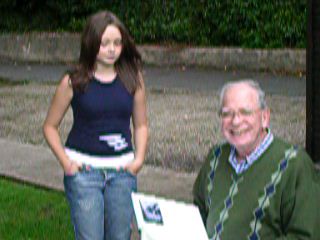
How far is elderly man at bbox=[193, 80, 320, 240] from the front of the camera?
8.99 ft

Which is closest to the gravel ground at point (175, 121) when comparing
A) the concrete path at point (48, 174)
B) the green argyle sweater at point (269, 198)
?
the concrete path at point (48, 174)

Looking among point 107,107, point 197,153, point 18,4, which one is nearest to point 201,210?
point 107,107

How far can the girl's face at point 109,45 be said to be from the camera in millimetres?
3488

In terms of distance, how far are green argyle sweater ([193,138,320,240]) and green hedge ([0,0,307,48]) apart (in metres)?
9.41

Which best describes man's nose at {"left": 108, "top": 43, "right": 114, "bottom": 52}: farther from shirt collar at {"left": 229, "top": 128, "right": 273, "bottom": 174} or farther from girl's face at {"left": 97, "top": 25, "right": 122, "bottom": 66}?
shirt collar at {"left": 229, "top": 128, "right": 273, "bottom": 174}

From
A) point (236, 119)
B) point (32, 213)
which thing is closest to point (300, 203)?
point (236, 119)

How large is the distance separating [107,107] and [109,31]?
0.34m

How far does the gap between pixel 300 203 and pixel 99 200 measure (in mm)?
1200

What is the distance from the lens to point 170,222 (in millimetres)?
2811

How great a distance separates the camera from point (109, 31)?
348 cm

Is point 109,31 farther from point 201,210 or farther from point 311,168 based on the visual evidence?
point 311,168

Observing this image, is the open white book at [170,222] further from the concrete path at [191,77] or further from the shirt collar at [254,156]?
the concrete path at [191,77]

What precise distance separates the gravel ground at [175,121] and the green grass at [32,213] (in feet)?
4.23

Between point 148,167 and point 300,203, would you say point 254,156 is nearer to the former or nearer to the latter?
point 300,203
